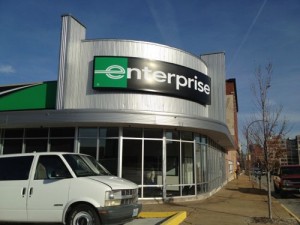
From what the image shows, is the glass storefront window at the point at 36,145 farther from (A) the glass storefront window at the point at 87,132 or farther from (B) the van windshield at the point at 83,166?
(B) the van windshield at the point at 83,166

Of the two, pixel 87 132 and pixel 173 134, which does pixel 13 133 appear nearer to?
pixel 87 132

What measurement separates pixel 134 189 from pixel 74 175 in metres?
1.46

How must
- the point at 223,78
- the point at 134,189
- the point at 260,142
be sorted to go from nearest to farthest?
1. the point at 134,189
2. the point at 260,142
3. the point at 223,78

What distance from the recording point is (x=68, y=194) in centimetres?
840

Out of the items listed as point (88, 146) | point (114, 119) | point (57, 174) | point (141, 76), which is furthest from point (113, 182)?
point (141, 76)

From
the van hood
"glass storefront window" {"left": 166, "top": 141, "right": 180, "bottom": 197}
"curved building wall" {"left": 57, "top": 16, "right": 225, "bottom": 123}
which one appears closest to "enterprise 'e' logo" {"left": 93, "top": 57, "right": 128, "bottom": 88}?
"curved building wall" {"left": 57, "top": 16, "right": 225, "bottom": 123}

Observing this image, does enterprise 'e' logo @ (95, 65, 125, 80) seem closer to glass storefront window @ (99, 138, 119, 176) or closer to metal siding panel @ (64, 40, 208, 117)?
metal siding panel @ (64, 40, 208, 117)

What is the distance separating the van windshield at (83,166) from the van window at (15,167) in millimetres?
992

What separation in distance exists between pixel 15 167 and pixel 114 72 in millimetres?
8101

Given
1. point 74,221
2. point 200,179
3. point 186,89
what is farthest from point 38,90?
point 74,221

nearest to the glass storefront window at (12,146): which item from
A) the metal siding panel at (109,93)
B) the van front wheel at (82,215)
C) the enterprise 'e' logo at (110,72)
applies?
the metal siding panel at (109,93)

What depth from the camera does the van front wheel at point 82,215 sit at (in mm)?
8172

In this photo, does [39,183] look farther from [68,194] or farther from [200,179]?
[200,179]

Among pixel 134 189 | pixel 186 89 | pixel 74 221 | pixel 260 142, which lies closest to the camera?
pixel 74 221
